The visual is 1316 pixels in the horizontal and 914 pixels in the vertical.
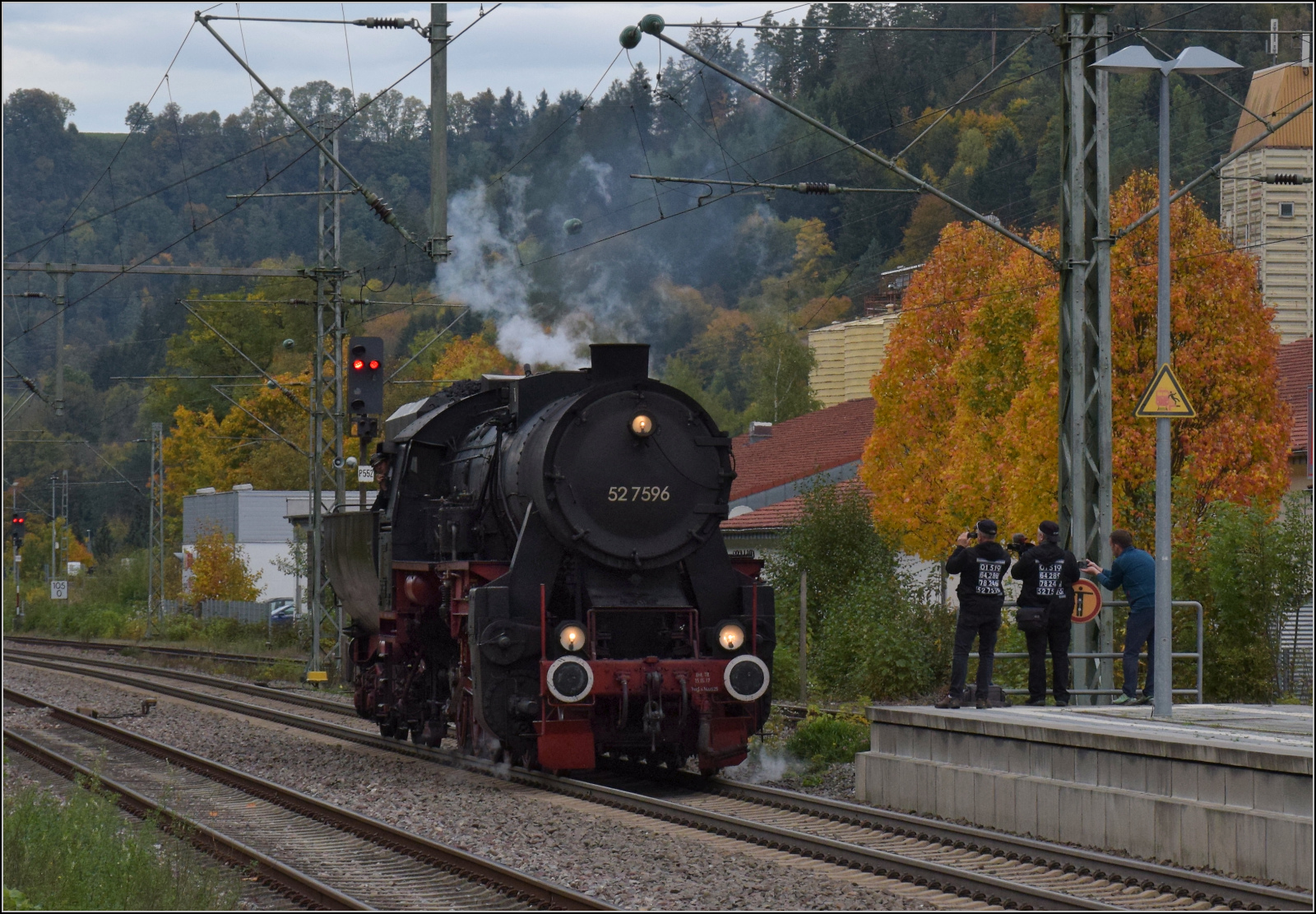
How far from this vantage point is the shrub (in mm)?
15766

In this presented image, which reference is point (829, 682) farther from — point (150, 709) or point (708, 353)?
point (708, 353)

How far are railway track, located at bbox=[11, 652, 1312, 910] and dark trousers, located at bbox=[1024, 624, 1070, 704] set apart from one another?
2653mm

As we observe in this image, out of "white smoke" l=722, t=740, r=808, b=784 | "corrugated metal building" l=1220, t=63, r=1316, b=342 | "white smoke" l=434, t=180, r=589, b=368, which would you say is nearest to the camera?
"white smoke" l=722, t=740, r=808, b=784

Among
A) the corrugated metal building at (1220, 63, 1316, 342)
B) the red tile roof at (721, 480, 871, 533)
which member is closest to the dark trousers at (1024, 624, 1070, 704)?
the red tile roof at (721, 480, 871, 533)

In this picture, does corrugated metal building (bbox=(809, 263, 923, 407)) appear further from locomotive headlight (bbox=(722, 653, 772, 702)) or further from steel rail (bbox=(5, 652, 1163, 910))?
locomotive headlight (bbox=(722, 653, 772, 702))

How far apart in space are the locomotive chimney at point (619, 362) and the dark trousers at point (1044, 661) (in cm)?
445

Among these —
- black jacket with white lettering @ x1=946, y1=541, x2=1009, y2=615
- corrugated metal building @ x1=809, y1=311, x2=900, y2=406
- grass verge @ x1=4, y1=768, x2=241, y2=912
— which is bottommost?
grass verge @ x1=4, y1=768, x2=241, y2=912

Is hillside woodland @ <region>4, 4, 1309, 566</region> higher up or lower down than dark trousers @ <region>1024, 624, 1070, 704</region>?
higher up

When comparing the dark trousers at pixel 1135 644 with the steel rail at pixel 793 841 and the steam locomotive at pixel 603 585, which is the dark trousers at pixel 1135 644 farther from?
the steel rail at pixel 793 841

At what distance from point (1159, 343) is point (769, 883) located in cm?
631

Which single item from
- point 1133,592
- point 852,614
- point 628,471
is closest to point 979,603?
point 1133,592

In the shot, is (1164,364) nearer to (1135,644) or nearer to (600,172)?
(1135,644)

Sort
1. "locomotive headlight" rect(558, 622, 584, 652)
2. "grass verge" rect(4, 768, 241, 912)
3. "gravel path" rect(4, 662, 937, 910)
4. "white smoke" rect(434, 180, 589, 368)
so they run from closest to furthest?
1. "grass verge" rect(4, 768, 241, 912)
2. "gravel path" rect(4, 662, 937, 910)
3. "locomotive headlight" rect(558, 622, 584, 652)
4. "white smoke" rect(434, 180, 589, 368)

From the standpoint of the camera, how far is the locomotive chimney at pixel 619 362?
14711mm
